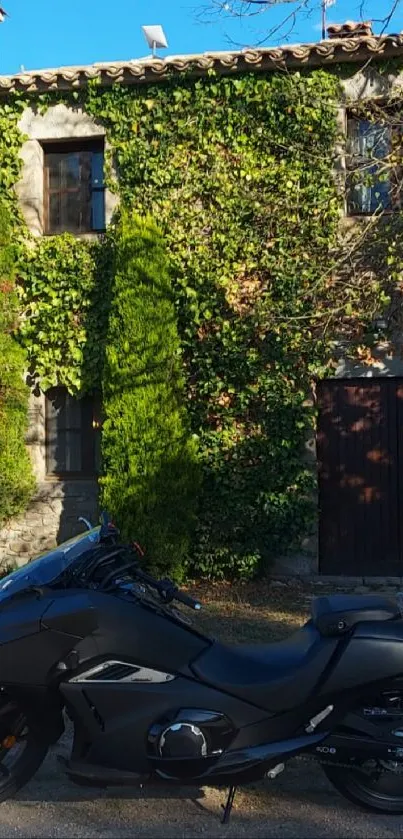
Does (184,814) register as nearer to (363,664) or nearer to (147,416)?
(363,664)

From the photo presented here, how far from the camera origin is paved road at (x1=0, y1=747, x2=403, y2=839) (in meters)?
3.28

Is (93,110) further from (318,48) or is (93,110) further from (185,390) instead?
(185,390)

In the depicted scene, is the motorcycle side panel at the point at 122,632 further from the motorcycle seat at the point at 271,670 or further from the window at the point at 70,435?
the window at the point at 70,435

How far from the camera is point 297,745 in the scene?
3.12m

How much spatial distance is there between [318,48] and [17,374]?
16.1 ft

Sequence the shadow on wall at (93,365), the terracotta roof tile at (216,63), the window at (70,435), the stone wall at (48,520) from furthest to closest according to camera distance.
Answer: the window at (70,435)
the stone wall at (48,520)
the shadow on wall at (93,365)
the terracotta roof tile at (216,63)

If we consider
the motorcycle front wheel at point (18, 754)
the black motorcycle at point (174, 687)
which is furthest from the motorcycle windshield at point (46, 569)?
the motorcycle front wheel at point (18, 754)

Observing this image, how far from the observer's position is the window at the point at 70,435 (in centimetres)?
923

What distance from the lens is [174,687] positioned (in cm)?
321

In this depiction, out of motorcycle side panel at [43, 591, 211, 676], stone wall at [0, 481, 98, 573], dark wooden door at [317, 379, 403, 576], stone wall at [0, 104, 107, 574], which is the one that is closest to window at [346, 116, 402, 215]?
dark wooden door at [317, 379, 403, 576]

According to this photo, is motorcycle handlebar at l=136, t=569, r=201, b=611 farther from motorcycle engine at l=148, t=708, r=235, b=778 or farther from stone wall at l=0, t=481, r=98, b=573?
stone wall at l=0, t=481, r=98, b=573

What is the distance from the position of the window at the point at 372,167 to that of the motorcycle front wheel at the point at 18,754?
589cm

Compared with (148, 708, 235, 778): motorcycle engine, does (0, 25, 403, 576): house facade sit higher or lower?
higher

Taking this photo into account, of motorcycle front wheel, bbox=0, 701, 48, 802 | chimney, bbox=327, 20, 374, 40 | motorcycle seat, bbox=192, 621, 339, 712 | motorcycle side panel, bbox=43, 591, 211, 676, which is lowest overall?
motorcycle front wheel, bbox=0, 701, 48, 802
